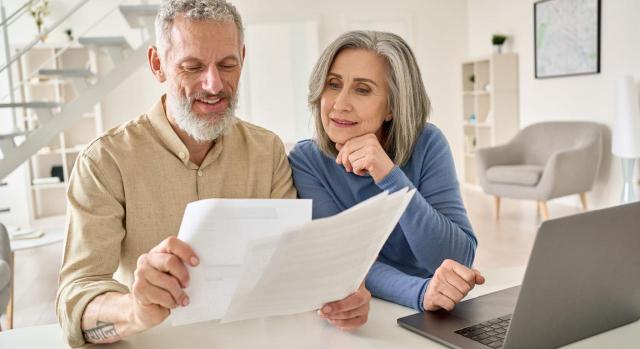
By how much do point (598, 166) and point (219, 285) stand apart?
5.16 meters

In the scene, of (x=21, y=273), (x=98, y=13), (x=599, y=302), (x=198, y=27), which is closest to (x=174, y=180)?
(x=198, y=27)

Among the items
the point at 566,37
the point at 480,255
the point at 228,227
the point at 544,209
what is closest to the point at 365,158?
the point at 228,227

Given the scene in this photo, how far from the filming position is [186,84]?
138 cm

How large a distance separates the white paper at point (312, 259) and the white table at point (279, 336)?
3.5 inches

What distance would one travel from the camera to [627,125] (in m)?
4.20

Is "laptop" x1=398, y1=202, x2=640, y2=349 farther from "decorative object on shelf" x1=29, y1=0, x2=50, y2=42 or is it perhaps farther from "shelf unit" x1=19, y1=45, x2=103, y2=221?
"decorative object on shelf" x1=29, y1=0, x2=50, y2=42

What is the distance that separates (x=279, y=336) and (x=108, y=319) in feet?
0.98

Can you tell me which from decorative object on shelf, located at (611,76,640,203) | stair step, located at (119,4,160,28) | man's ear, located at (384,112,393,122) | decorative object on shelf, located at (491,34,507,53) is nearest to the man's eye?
man's ear, located at (384,112,393,122)

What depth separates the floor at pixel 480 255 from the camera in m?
3.49

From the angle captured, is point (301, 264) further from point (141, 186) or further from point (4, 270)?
point (4, 270)

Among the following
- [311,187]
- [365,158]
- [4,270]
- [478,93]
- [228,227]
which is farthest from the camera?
[478,93]

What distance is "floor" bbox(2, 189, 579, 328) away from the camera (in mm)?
3491

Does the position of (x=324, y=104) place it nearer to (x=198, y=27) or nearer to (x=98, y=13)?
(x=198, y=27)

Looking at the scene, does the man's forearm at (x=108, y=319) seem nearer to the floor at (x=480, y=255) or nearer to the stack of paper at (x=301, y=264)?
the stack of paper at (x=301, y=264)
